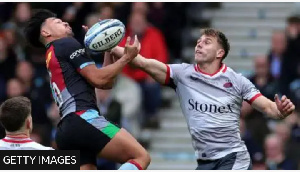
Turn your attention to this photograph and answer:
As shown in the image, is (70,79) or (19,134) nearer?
(19,134)

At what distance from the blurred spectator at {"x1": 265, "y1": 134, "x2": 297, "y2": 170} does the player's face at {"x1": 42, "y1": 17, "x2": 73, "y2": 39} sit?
14.9 feet

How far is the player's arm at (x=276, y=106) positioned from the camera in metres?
11.3

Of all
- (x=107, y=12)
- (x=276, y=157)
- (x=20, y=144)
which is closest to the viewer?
(x=20, y=144)

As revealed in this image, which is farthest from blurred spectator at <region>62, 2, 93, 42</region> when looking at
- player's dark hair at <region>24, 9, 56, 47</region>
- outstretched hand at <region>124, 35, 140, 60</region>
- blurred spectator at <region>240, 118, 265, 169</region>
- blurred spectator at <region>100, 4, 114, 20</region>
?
outstretched hand at <region>124, 35, 140, 60</region>

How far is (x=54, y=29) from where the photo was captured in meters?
11.6

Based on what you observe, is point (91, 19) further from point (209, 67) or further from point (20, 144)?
point (20, 144)

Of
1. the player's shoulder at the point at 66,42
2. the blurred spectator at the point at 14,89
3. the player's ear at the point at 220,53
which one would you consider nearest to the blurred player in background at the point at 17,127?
the player's shoulder at the point at 66,42

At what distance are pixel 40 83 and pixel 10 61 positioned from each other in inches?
32.5

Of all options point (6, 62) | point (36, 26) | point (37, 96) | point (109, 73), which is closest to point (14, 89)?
point (37, 96)

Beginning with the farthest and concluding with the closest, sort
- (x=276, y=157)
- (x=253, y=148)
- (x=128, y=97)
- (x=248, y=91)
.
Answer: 1. (x=128, y=97)
2. (x=253, y=148)
3. (x=276, y=157)
4. (x=248, y=91)

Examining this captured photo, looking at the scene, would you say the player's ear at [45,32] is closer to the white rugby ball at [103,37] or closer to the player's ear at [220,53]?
the white rugby ball at [103,37]

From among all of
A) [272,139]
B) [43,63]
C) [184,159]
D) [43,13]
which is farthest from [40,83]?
[43,13]

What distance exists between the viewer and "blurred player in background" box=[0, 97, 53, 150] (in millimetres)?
10734

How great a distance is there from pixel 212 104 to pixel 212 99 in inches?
2.4
